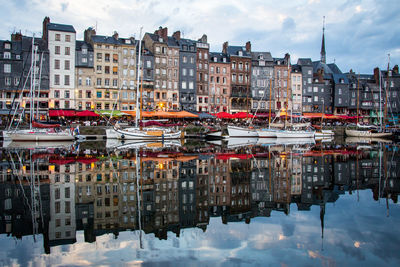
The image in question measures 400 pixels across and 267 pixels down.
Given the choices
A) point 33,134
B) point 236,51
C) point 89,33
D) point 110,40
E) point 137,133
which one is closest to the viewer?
point 33,134

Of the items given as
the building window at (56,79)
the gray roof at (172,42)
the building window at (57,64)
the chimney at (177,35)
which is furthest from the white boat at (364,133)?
the building window at (57,64)

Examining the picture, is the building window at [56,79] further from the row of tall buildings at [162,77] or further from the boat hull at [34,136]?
the boat hull at [34,136]

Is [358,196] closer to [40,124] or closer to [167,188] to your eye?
[167,188]

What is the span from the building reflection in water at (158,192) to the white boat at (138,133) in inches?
902

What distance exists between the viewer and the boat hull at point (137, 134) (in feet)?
149

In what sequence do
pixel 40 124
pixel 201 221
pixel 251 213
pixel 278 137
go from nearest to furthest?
pixel 201 221, pixel 251 213, pixel 40 124, pixel 278 137

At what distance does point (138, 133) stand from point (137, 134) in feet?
0.63

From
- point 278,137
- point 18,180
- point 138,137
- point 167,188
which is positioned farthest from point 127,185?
point 278,137

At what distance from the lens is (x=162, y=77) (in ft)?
232

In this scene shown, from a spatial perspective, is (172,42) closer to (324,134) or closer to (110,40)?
(110,40)

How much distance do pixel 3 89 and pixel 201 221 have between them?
59015 millimetres

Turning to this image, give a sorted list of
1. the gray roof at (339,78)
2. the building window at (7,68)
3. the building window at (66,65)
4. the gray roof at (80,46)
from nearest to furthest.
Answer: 1. the building window at (7,68)
2. the building window at (66,65)
3. the gray roof at (80,46)
4. the gray roof at (339,78)

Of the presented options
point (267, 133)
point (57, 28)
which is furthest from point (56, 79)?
point (267, 133)

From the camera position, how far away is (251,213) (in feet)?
36.2
